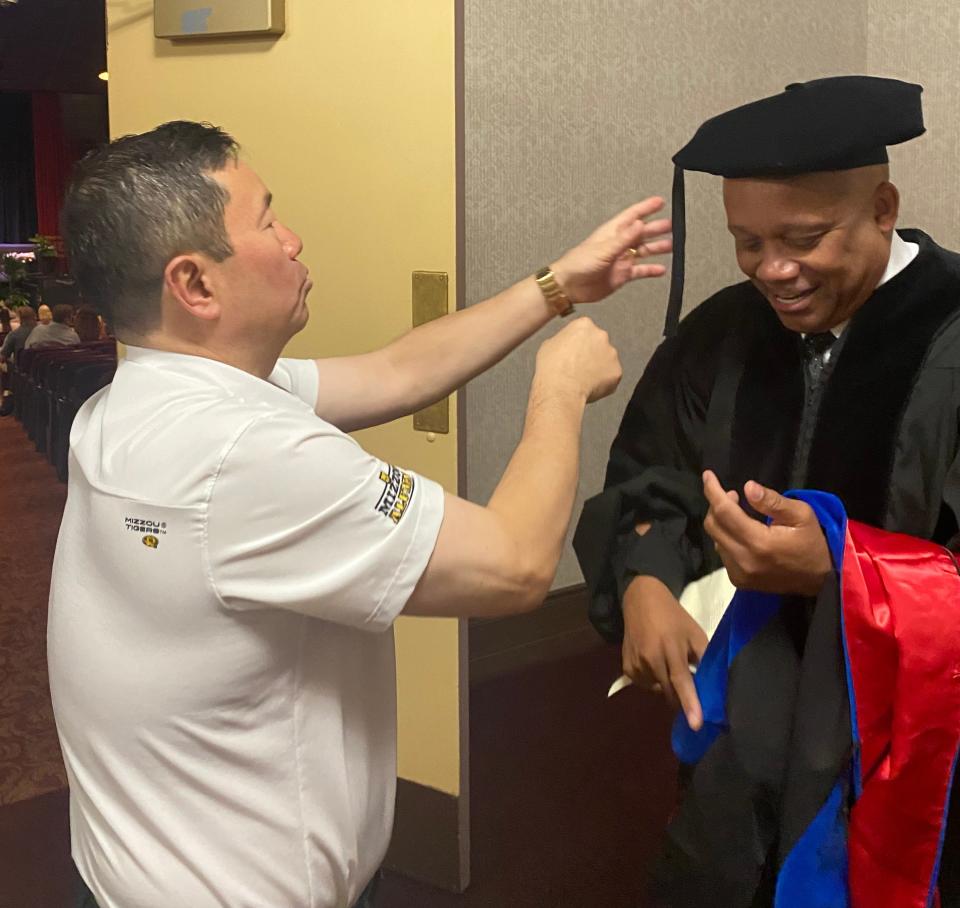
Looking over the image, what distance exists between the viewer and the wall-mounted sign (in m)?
2.15

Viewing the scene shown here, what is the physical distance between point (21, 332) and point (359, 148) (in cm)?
313

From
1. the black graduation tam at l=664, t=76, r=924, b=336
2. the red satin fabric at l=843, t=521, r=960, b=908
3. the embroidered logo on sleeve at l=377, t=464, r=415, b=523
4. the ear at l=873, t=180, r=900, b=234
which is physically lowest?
the red satin fabric at l=843, t=521, r=960, b=908

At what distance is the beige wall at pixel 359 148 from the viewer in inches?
81.3

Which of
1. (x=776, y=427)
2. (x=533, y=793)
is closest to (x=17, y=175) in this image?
(x=533, y=793)

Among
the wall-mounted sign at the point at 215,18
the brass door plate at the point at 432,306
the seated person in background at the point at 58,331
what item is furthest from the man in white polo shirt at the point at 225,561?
the seated person in background at the point at 58,331

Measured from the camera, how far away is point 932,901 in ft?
4.05

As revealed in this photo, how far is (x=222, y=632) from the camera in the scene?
3.71 feet

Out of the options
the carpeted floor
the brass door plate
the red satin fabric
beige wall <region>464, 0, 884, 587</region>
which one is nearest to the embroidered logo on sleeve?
the red satin fabric

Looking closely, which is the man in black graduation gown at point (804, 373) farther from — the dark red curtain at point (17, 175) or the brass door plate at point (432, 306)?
the dark red curtain at point (17, 175)

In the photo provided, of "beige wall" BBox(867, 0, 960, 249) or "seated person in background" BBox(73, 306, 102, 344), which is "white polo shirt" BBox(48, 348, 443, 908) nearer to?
"beige wall" BBox(867, 0, 960, 249)

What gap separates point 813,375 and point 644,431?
245mm

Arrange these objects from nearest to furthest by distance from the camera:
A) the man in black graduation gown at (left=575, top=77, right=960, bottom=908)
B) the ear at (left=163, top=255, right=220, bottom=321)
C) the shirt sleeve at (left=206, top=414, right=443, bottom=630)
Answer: the shirt sleeve at (left=206, top=414, right=443, bottom=630)
the ear at (left=163, top=255, right=220, bottom=321)
the man in black graduation gown at (left=575, top=77, right=960, bottom=908)

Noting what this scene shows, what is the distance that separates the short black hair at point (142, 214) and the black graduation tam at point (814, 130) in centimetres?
56

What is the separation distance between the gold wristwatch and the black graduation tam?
0.28m
